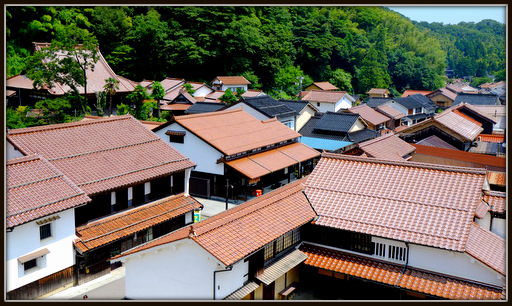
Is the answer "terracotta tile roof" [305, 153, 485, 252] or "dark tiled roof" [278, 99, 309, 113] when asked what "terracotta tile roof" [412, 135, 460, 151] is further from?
"terracotta tile roof" [305, 153, 485, 252]

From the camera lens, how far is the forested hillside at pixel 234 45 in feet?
169

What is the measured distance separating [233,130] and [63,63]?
602 inches

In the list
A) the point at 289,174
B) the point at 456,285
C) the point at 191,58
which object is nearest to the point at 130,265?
the point at 456,285

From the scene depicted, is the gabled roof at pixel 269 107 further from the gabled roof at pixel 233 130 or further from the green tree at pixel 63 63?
the green tree at pixel 63 63

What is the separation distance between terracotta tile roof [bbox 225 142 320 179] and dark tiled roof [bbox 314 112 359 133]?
5.72m

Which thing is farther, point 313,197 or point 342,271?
point 313,197

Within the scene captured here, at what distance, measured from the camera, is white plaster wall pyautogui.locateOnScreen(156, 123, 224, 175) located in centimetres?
2506

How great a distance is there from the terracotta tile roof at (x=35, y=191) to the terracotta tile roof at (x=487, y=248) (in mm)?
12997

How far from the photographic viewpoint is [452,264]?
13.5m

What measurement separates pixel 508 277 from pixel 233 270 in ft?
23.1

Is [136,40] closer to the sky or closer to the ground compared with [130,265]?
closer to the sky

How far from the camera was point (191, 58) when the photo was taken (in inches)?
2328

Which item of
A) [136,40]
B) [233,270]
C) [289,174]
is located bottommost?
→ [289,174]

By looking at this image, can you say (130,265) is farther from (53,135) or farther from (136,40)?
(136,40)
